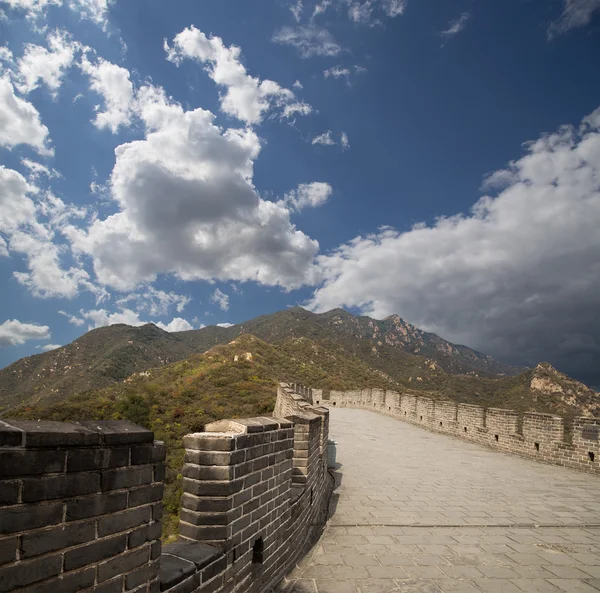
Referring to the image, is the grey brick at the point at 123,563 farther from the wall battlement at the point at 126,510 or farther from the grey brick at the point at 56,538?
the grey brick at the point at 56,538

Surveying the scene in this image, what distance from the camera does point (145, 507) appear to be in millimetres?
1938

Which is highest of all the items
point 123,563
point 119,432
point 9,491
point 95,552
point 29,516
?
point 119,432

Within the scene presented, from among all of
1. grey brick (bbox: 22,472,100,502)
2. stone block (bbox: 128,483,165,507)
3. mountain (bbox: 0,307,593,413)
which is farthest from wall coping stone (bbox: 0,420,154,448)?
mountain (bbox: 0,307,593,413)

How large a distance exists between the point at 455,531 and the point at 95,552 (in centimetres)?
543

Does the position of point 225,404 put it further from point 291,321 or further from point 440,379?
point 291,321

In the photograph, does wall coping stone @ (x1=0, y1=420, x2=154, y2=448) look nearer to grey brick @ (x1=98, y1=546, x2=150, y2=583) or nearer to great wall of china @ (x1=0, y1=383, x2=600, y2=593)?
great wall of china @ (x1=0, y1=383, x2=600, y2=593)

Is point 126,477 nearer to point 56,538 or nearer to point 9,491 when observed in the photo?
point 56,538

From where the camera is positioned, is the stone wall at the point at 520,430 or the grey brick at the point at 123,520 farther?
the stone wall at the point at 520,430

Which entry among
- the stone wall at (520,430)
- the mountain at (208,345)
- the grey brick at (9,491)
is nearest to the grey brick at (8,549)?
the grey brick at (9,491)

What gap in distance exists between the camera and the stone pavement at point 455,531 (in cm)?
409

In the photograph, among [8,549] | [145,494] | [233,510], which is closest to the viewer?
[8,549]

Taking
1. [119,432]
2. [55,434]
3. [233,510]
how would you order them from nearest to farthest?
[55,434] → [119,432] → [233,510]

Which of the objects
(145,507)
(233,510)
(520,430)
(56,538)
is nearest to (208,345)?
(520,430)

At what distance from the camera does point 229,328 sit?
339 ft
